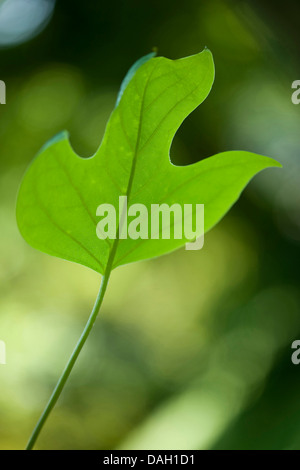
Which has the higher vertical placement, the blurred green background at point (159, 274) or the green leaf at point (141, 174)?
the blurred green background at point (159, 274)

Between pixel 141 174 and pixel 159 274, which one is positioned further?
pixel 159 274

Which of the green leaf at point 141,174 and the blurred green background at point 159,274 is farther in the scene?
the blurred green background at point 159,274

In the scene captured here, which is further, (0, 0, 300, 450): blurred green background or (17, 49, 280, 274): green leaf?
(0, 0, 300, 450): blurred green background

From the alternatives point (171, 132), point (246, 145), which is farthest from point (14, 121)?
point (171, 132)

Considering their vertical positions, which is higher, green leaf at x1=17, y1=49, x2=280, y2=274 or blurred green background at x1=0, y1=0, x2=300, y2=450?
blurred green background at x1=0, y1=0, x2=300, y2=450
